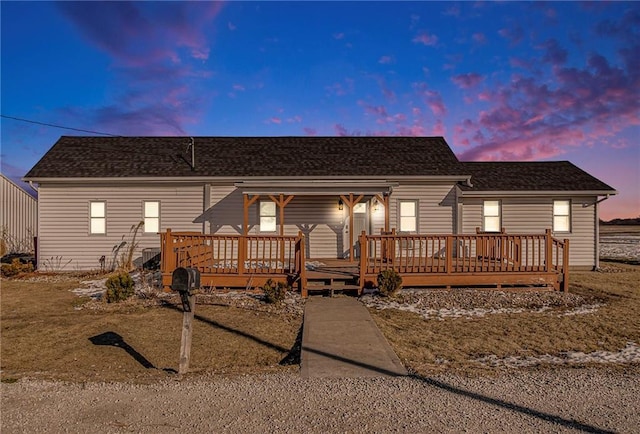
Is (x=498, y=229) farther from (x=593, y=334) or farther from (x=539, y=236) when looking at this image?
(x=593, y=334)

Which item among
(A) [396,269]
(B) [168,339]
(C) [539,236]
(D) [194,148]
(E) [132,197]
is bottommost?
(B) [168,339]

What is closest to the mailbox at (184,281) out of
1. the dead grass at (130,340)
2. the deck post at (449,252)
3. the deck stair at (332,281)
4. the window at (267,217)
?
the dead grass at (130,340)

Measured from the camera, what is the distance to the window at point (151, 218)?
14.1 m

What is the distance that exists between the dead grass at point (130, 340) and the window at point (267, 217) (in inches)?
230

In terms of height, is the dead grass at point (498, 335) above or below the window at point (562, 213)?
below

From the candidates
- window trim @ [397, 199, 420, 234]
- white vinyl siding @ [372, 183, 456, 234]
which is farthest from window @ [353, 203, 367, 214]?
window trim @ [397, 199, 420, 234]

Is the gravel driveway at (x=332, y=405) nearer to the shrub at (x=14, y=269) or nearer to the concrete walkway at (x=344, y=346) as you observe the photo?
the concrete walkway at (x=344, y=346)

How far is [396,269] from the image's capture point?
9930 mm

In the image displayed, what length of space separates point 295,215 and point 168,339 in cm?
831

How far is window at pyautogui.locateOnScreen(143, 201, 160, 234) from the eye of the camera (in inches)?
557

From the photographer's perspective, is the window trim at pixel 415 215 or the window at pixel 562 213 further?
the window at pixel 562 213

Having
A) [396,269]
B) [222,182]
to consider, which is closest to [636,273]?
[396,269]

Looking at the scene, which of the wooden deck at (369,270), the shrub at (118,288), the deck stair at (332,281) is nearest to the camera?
the shrub at (118,288)

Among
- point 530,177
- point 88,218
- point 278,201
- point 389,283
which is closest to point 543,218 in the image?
point 530,177
